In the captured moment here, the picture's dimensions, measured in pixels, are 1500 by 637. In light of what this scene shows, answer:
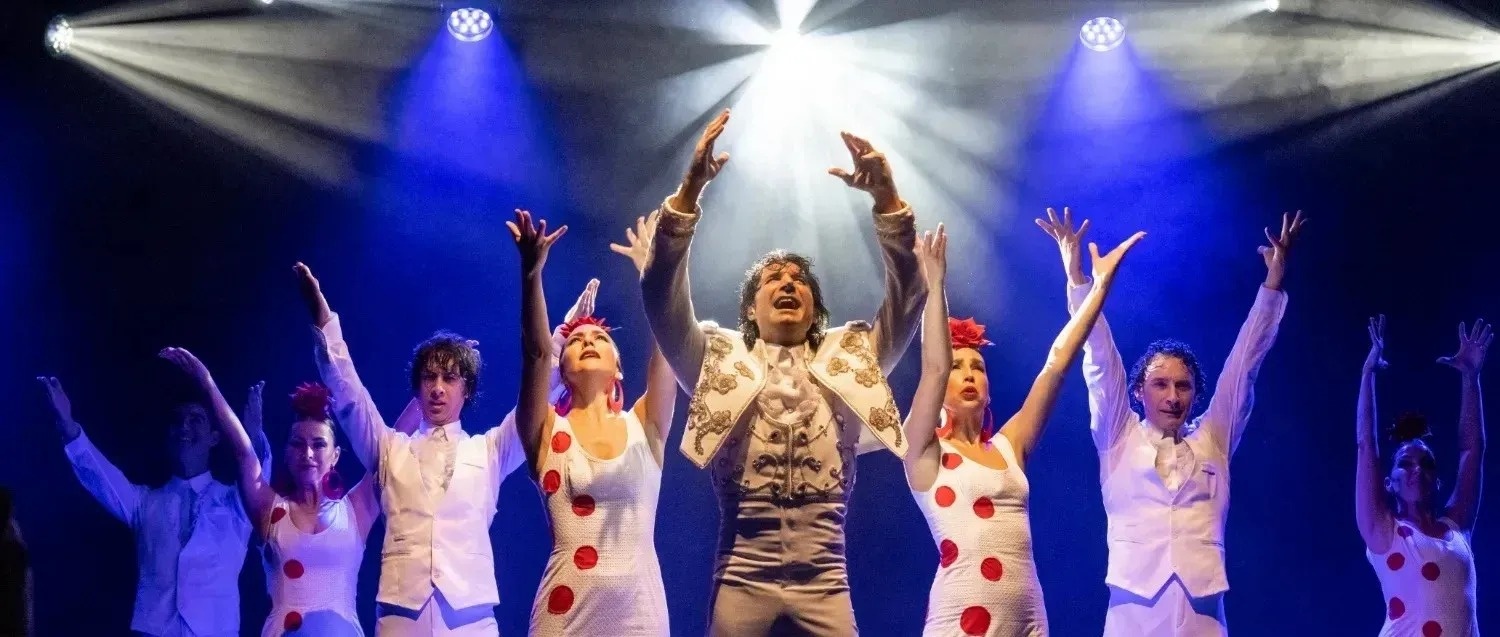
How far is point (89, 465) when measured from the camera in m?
5.57

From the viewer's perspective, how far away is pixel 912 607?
6.31m

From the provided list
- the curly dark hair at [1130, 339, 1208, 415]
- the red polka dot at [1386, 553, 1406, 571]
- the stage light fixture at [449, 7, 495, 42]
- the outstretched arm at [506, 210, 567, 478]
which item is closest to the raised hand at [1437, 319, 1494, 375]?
the red polka dot at [1386, 553, 1406, 571]

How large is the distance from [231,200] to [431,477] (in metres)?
2.82

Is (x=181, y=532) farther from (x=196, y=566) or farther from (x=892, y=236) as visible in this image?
(x=892, y=236)

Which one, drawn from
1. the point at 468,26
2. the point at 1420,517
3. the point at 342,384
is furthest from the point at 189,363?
the point at 1420,517

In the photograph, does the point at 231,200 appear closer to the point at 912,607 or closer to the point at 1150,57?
the point at 912,607

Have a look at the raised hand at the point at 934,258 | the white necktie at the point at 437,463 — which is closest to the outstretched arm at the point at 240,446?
the white necktie at the point at 437,463

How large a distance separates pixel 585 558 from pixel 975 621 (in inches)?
46.1

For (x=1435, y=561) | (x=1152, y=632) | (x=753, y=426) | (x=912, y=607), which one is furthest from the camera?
(x=912, y=607)

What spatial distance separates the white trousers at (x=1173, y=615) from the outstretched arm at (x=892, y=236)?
1611mm

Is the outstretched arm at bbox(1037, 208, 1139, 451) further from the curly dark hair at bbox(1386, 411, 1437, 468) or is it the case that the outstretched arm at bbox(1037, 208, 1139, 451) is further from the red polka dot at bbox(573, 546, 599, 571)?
the red polka dot at bbox(573, 546, 599, 571)

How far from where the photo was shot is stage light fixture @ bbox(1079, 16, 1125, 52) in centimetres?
664

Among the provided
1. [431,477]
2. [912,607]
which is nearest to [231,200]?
[431,477]

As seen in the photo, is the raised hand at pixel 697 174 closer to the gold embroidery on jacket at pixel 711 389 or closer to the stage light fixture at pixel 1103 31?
the gold embroidery on jacket at pixel 711 389
